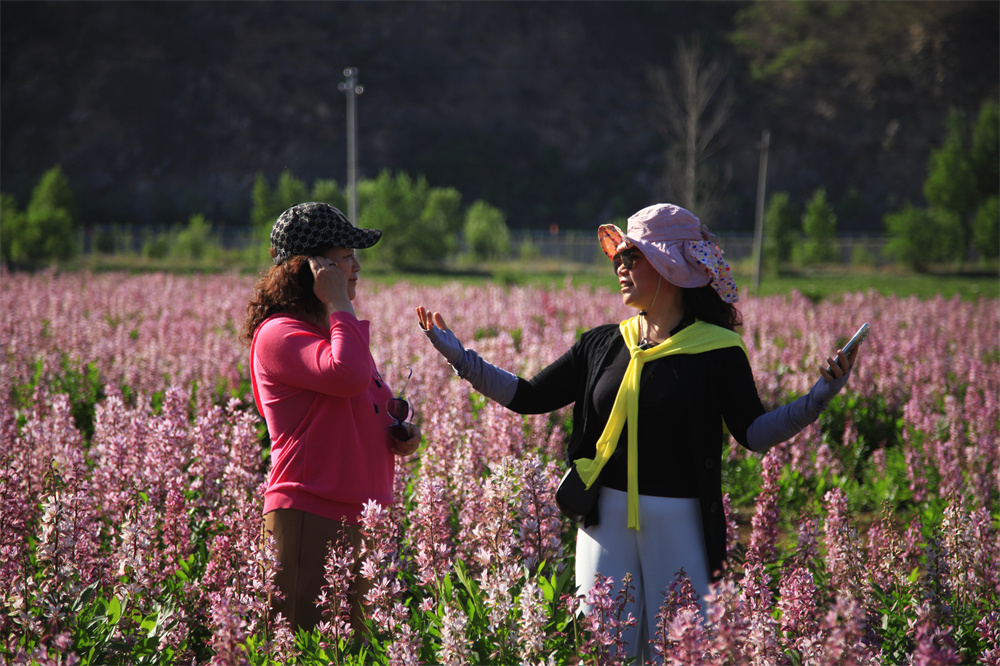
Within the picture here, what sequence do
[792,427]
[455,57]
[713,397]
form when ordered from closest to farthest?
1. [792,427]
2. [713,397]
3. [455,57]

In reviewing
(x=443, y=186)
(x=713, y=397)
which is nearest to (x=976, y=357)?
(x=713, y=397)

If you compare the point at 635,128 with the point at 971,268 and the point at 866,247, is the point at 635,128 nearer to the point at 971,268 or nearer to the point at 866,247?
the point at 866,247

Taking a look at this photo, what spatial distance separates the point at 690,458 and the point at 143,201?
70.9m

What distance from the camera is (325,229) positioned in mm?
2975

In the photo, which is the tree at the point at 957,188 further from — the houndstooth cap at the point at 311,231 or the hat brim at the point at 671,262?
the houndstooth cap at the point at 311,231

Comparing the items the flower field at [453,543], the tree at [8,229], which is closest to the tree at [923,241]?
the flower field at [453,543]

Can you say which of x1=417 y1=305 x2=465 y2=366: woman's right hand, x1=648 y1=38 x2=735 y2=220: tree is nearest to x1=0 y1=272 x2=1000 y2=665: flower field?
x1=417 y1=305 x2=465 y2=366: woman's right hand

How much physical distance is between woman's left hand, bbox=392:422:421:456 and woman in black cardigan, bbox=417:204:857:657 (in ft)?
1.06

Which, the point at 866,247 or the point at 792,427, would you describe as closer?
the point at 792,427

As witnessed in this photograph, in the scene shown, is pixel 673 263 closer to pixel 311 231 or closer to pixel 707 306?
pixel 707 306

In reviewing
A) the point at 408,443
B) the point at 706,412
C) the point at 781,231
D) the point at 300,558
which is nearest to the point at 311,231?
the point at 408,443

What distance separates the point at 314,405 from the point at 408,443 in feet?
1.22

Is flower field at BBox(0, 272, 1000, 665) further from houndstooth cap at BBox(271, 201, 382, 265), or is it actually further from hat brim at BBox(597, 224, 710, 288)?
houndstooth cap at BBox(271, 201, 382, 265)

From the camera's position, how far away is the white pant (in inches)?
111
